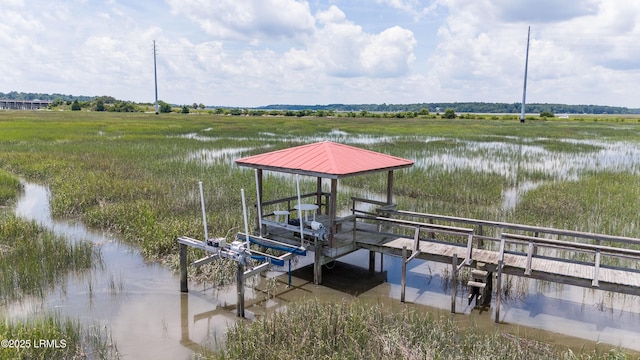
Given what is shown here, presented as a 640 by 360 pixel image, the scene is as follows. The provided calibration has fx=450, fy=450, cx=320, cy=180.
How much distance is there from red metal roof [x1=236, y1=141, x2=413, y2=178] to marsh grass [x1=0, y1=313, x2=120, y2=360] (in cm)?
470

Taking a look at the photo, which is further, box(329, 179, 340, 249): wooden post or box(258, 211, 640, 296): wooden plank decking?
box(329, 179, 340, 249): wooden post

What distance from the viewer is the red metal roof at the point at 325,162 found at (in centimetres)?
943

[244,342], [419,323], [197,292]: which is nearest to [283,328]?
[244,342]

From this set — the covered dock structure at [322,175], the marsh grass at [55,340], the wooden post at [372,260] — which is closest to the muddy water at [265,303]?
the wooden post at [372,260]

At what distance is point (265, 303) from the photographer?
29.6 ft

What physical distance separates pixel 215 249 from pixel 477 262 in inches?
207

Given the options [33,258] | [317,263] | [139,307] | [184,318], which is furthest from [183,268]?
[33,258]

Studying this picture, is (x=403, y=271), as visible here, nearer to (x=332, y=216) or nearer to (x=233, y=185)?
(x=332, y=216)

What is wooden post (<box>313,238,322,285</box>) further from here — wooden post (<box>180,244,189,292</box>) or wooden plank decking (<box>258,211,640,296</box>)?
wooden post (<box>180,244,189,292</box>)

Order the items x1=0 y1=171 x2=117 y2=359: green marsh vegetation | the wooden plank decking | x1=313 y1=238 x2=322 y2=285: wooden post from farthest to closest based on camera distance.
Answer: x1=313 y1=238 x2=322 y2=285: wooden post
the wooden plank decking
x1=0 y1=171 x2=117 y2=359: green marsh vegetation

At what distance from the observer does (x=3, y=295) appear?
8695 mm

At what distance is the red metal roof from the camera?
30.9ft

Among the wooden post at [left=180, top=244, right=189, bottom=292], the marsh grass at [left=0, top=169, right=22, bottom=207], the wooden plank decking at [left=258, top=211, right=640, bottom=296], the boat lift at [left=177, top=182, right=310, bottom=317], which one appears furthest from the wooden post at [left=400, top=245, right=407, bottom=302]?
the marsh grass at [left=0, top=169, right=22, bottom=207]

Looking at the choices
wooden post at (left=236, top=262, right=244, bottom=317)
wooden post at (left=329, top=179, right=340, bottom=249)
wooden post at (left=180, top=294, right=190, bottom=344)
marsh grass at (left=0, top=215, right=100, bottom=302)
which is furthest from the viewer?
wooden post at (left=329, top=179, right=340, bottom=249)
